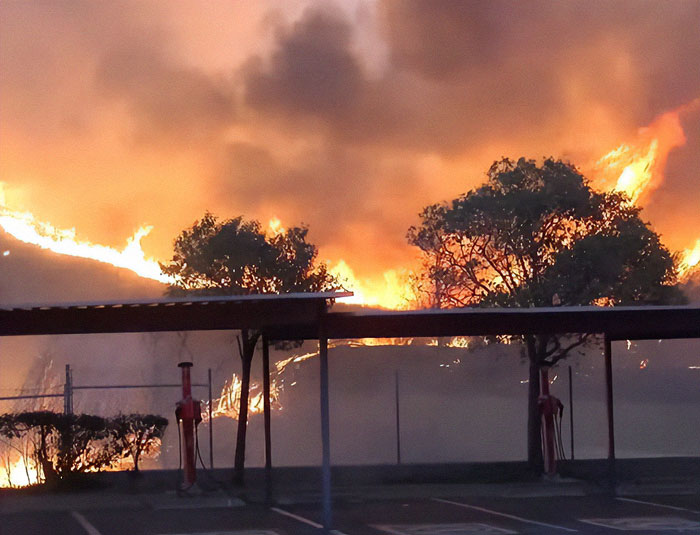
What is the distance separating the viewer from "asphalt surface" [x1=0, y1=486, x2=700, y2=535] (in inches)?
550

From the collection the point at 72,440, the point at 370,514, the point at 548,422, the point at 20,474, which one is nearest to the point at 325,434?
the point at 370,514

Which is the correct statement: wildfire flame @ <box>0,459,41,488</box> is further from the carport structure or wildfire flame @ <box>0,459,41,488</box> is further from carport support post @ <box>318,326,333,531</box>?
carport support post @ <box>318,326,333,531</box>

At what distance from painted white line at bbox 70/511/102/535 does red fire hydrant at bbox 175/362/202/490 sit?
98.6 inches

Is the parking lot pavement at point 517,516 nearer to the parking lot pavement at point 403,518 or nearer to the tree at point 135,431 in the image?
the parking lot pavement at point 403,518

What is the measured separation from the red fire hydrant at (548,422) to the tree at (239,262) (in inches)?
249

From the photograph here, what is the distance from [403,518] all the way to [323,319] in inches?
145

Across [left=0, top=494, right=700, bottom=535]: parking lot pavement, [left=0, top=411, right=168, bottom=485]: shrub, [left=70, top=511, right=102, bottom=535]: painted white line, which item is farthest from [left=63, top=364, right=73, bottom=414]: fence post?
Answer: [left=70, top=511, right=102, bottom=535]: painted white line

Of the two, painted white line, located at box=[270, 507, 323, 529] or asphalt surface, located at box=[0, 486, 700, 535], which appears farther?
painted white line, located at box=[270, 507, 323, 529]

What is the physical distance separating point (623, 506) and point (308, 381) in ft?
239

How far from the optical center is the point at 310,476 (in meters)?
20.6

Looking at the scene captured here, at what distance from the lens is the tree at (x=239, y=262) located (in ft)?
81.9

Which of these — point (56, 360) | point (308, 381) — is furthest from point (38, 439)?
point (56, 360)

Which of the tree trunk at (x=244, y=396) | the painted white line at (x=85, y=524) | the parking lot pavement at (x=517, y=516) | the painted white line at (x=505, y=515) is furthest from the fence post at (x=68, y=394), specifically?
the painted white line at (x=505, y=515)

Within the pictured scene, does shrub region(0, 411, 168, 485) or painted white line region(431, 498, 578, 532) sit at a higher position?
shrub region(0, 411, 168, 485)
